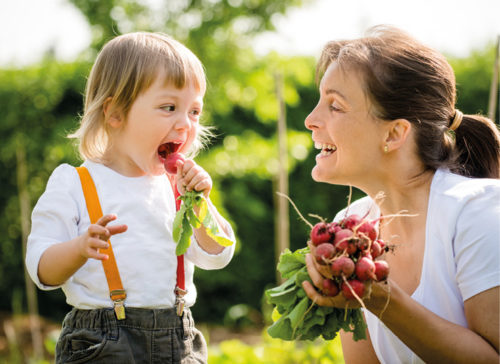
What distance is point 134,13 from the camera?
14.0 feet

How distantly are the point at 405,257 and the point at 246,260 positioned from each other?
14.4ft

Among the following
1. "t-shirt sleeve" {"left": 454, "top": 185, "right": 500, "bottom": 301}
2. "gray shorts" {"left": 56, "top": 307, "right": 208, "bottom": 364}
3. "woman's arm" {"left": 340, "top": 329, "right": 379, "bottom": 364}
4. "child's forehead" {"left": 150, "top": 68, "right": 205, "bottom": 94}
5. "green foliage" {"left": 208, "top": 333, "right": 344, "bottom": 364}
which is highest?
"child's forehead" {"left": 150, "top": 68, "right": 205, "bottom": 94}

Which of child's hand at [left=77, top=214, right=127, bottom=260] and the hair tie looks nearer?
child's hand at [left=77, top=214, right=127, bottom=260]

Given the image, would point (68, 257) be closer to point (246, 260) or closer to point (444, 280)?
point (444, 280)

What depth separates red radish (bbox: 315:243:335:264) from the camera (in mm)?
1588

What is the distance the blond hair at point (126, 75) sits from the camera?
2086 mm

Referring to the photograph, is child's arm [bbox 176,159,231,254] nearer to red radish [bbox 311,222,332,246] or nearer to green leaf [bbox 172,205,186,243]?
green leaf [bbox 172,205,186,243]

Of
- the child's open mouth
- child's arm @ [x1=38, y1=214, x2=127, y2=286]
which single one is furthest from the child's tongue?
child's arm @ [x1=38, y1=214, x2=127, y2=286]

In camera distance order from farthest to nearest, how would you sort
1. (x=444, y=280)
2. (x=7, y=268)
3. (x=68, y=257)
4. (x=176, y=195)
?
(x=7, y=268)
(x=176, y=195)
(x=444, y=280)
(x=68, y=257)

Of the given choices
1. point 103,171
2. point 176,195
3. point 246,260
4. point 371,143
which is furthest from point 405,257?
point 246,260

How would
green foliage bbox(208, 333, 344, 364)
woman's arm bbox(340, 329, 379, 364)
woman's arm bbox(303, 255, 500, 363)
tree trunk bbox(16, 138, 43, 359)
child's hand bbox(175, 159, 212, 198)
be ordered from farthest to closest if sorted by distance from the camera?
1. tree trunk bbox(16, 138, 43, 359)
2. green foliage bbox(208, 333, 344, 364)
3. woman's arm bbox(340, 329, 379, 364)
4. child's hand bbox(175, 159, 212, 198)
5. woman's arm bbox(303, 255, 500, 363)

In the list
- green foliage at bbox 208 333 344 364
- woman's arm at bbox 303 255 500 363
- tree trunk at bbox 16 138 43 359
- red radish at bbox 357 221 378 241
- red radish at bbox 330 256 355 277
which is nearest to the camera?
red radish at bbox 330 256 355 277

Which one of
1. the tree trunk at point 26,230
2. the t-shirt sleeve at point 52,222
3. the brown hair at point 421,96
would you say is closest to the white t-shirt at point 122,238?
the t-shirt sleeve at point 52,222

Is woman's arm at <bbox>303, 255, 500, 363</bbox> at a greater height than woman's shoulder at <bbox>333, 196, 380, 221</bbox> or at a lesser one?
lesser
